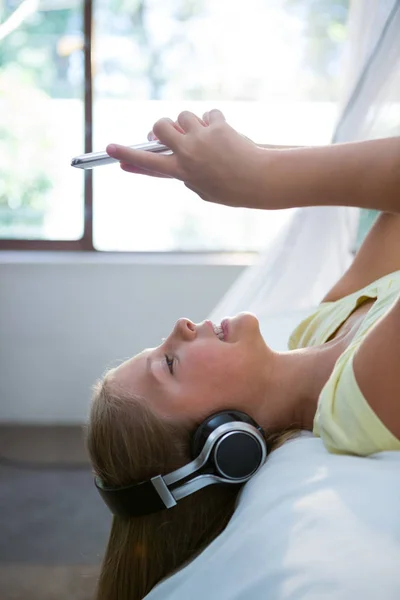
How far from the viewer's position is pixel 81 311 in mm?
2680

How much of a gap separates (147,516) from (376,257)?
706 millimetres

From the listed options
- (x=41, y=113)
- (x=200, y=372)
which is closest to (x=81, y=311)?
(x=41, y=113)

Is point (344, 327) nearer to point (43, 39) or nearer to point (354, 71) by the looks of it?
point (354, 71)

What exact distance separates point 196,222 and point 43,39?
891mm

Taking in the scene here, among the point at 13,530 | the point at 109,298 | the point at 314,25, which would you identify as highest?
the point at 314,25

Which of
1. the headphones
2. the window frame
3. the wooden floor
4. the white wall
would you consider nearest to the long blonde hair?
the headphones

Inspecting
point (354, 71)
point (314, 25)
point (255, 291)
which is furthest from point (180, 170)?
point (314, 25)

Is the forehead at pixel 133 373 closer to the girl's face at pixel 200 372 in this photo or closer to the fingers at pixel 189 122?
the girl's face at pixel 200 372

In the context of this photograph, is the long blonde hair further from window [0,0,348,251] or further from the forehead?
window [0,0,348,251]

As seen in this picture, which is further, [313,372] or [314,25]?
[314,25]

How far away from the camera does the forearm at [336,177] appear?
880 mm

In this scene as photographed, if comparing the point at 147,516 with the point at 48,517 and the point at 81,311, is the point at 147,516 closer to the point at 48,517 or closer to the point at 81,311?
the point at 48,517

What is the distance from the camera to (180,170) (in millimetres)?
868

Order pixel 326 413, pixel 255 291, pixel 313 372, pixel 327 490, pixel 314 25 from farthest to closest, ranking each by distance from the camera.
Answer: pixel 314 25, pixel 255 291, pixel 313 372, pixel 326 413, pixel 327 490
